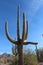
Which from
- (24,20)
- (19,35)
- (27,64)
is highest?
(24,20)

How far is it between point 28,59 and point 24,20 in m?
17.8

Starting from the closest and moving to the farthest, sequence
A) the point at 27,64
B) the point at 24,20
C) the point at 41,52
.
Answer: the point at 24,20
the point at 27,64
the point at 41,52

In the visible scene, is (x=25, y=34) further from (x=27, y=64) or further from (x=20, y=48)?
(x=27, y=64)

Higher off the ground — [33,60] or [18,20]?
[18,20]

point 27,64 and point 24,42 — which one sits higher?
point 24,42

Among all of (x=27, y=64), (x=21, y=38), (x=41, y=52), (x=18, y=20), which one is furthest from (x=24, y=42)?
(x=41, y=52)

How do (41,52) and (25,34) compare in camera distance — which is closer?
(25,34)

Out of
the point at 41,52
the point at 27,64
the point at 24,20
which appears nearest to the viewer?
the point at 24,20

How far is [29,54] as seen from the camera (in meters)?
31.5

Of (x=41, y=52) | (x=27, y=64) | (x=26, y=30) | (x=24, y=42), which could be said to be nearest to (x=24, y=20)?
(x=26, y=30)

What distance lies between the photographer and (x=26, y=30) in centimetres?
1407

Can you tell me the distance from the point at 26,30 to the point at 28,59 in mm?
17459

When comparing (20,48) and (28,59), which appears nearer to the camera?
(20,48)

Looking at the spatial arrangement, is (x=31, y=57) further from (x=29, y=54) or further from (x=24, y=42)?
(x=24, y=42)
